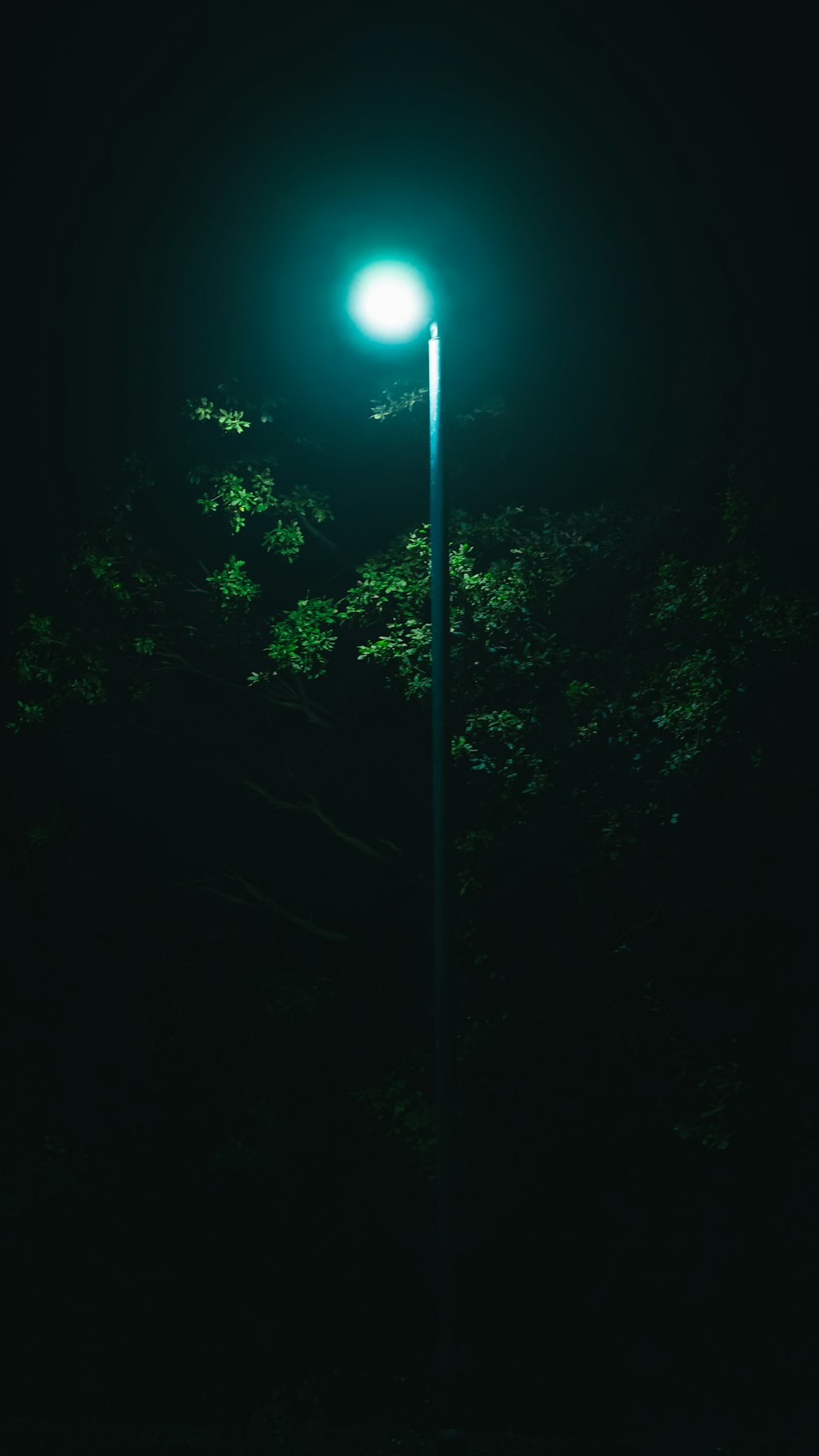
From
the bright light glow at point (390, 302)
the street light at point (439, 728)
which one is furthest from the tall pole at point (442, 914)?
the bright light glow at point (390, 302)

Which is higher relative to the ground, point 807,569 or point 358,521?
point 358,521

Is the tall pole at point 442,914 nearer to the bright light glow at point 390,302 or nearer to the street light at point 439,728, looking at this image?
the street light at point 439,728

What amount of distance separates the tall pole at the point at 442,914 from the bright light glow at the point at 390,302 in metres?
0.19

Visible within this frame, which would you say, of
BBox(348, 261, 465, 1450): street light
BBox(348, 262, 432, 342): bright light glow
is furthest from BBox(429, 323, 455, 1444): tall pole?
BBox(348, 262, 432, 342): bright light glow

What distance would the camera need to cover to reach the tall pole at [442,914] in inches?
213

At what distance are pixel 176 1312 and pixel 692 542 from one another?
10.4 metres

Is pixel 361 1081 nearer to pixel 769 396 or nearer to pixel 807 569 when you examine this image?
pixel 807 569

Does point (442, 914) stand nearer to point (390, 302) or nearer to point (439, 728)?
point (439, 728)

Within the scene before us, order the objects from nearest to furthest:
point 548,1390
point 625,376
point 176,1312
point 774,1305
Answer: point 774,1305 < point 548,1390 < point 625,376 < point 176,1312

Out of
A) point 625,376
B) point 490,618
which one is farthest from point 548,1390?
point 625,376

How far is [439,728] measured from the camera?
235 inches

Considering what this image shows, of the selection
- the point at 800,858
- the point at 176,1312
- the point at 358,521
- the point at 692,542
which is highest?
the point at 358,521

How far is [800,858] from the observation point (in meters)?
7.84

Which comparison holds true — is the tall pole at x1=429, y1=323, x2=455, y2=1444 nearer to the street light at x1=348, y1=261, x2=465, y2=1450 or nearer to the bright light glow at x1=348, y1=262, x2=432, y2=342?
the street light at x1=348, y1=261, x2=465, y2=1450
